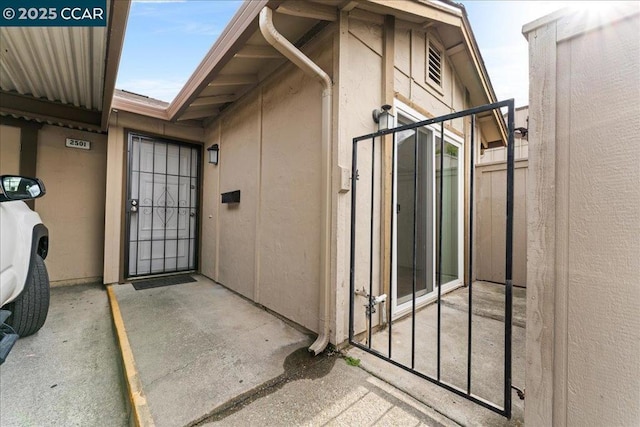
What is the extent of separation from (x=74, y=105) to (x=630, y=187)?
5.57 m

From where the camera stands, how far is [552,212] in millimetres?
1040

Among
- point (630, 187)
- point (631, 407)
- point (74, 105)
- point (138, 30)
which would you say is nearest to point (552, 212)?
point (630, 187)

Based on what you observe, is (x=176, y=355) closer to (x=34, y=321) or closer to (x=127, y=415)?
(x=127, y=415)

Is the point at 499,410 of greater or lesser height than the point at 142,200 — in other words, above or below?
below

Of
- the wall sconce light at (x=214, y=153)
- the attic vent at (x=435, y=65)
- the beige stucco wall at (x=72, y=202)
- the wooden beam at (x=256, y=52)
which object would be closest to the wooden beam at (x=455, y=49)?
the attic vent at (x=435, y=65)

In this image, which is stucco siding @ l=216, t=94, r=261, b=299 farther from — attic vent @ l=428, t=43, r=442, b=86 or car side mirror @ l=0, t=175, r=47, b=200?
attic vent @ l=428, t=43, r=442, b=86

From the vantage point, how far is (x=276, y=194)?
2.77m

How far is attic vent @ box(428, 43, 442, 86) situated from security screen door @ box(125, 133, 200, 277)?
409cm

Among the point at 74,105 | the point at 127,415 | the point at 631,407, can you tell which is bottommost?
the point at 127,415

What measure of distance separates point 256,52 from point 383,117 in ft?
4.76

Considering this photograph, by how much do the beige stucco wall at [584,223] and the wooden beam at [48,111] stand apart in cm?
518

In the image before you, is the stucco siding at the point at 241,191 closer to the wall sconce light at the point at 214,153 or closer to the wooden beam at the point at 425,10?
the wall sconce light at the point at 214,153

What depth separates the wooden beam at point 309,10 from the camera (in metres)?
1.93

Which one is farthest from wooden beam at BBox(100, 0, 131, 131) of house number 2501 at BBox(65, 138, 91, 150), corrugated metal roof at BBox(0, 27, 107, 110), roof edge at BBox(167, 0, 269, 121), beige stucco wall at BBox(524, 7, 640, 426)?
beige stucco wall at BBox(524, 7, 640, 426)
